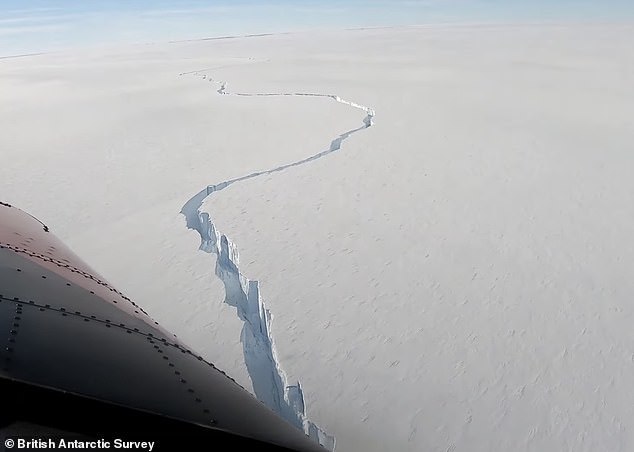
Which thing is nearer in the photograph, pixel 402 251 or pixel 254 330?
pixel 254 330

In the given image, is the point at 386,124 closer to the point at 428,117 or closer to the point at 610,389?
the point at 428,117

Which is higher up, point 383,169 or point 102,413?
point 102,413

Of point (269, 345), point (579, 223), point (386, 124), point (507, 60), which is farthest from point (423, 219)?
point (507, 60)

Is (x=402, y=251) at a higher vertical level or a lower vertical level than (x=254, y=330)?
higher
